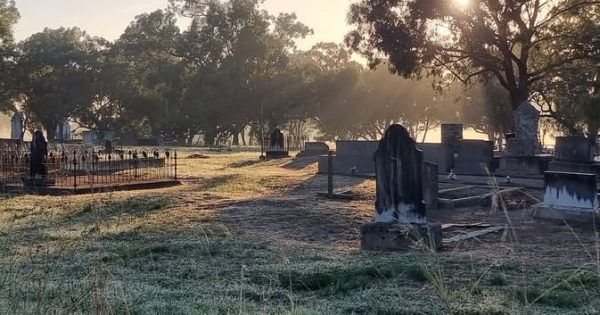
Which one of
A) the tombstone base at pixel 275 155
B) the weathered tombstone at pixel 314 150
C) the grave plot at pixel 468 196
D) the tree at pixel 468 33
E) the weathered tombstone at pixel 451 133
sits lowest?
the grave plot at pixel 468 196

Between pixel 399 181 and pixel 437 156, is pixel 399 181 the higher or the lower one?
the lower one

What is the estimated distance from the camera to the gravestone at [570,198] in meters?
10.4

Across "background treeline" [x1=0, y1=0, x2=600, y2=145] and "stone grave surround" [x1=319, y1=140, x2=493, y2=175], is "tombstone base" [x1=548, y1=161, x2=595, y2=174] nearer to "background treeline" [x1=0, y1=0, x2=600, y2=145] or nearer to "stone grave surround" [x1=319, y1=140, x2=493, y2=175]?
"stone grave surround" [x1=319, y1=140, x2=493, y2=175]

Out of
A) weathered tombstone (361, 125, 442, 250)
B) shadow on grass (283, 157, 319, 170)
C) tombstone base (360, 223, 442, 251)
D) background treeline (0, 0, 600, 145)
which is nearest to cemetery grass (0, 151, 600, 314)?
tombstone base (360, 223, 442, 251)

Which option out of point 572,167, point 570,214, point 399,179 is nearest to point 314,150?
point 572,167

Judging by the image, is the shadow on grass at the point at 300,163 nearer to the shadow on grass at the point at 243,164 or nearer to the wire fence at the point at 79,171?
the shadow on grass at the point at 243,164

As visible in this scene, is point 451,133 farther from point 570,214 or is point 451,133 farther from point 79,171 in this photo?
point 79,171

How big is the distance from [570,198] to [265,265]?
679cm

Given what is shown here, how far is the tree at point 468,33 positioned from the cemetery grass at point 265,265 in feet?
54.5

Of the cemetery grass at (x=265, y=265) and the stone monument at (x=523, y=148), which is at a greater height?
the stone monument at (x=523, y=148)

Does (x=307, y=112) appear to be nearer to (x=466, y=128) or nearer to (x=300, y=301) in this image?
(x=466, y=128)

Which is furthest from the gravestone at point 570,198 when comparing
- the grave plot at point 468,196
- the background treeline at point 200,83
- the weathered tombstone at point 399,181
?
the background treeline at point 200,83

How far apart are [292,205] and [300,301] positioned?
7.37 m

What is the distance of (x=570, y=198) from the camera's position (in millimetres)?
10727
